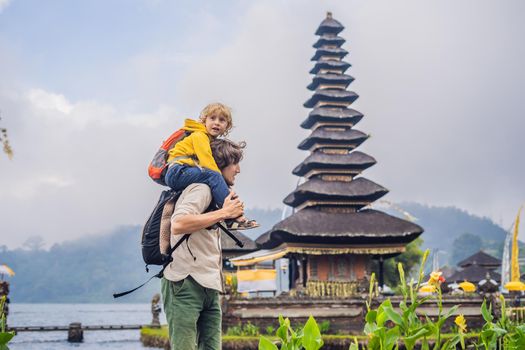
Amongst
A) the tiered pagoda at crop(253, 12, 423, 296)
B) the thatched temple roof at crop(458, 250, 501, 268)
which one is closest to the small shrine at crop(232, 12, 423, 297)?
the tiered pagoda at crop(253, 12, 423, 296)

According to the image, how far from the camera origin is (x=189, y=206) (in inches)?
152

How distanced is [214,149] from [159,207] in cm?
48

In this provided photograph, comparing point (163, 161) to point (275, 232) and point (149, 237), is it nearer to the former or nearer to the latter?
point (149, 237)

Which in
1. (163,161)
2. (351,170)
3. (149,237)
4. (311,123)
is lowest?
(149,237)

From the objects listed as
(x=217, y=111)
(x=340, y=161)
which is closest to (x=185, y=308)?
(x=217, y=111)

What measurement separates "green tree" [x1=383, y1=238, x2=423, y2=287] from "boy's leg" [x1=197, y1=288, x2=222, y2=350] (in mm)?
35909

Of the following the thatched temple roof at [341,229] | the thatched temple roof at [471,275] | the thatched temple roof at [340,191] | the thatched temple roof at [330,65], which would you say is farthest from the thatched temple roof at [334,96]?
the thatched temple roof at [471,275]

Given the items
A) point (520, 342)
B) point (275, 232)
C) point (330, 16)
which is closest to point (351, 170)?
point (275, 232)

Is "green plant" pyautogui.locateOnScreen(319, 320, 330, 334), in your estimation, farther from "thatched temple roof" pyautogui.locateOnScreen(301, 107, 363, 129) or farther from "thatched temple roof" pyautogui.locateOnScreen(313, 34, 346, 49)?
"thatched temple roof" pyautogui.locateOnScreen(313, 34, 346, 49)

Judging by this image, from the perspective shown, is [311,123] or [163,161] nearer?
[163,161]

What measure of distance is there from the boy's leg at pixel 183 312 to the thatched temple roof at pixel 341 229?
73.4 ft

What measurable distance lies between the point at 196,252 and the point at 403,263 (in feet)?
124

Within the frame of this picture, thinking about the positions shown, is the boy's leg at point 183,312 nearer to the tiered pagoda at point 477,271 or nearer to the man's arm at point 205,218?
the man's arm at point 205,218

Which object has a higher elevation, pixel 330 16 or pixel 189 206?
pixel 330 16
